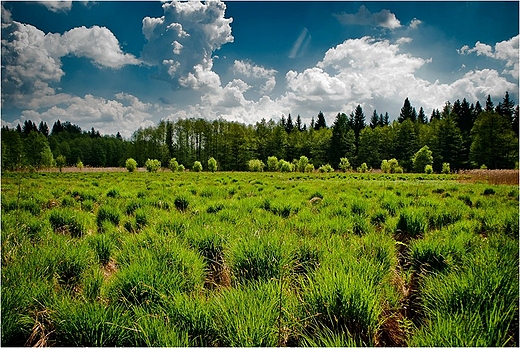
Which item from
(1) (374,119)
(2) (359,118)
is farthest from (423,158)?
(1) (374,119)

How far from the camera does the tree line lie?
53.5 metres

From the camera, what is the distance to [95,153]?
8812 cm

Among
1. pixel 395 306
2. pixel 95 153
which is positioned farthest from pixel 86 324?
pixel 95 153

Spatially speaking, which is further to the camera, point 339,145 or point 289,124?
point 289,124

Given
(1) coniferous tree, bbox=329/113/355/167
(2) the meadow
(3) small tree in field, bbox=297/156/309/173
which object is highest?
(1) coniferous tree, bbox=329/113/355/167

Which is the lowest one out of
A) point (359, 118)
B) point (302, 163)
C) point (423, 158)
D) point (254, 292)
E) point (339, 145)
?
point (254, 292)

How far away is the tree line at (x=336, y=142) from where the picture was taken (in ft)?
176

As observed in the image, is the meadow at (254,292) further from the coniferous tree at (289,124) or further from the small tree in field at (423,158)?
the coniferous tree at (289,124)

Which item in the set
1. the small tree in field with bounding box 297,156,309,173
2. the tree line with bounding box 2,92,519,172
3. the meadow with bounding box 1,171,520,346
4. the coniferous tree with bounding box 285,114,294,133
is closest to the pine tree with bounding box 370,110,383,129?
the tree line with bounding box 2,92,519,172

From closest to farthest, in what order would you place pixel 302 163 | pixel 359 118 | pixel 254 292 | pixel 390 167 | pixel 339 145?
pixel 254 292 → pixel 390 167 → pixel 302 163 → pixel 339 145 → pixel 359 118

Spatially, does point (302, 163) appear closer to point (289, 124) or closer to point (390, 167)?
point (390, 167)

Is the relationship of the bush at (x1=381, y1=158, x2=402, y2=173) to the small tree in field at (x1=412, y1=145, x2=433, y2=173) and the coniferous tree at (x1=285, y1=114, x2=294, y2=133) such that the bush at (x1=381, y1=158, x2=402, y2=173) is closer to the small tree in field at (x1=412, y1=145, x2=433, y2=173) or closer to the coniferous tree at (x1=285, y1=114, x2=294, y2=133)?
the small tree in field at (x1=412, y1=145, x2=433, y2=173)

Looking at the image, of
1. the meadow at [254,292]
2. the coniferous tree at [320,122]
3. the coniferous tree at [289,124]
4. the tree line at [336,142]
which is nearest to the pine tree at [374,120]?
the tree line at [336,142]

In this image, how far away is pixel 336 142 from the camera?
229ft
